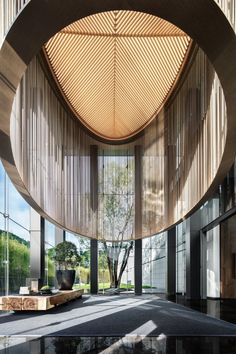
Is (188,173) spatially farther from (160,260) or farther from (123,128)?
(160,260)

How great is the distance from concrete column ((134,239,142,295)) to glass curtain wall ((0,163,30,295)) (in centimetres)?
594

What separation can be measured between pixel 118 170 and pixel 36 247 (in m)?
4.54

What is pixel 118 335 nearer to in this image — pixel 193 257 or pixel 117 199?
pixel 193 257

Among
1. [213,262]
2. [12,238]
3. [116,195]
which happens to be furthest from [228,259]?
[12,238]

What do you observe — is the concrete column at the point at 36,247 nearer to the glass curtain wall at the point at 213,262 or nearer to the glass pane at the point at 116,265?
the glass pane at the point at 116,265

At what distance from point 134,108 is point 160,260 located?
11.5 meters

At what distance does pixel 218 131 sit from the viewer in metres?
A: 9.51

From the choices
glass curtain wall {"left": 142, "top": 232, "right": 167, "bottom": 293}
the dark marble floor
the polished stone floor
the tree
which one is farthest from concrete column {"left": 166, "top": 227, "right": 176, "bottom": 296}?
the polished stone floor

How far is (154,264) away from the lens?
2591 cm

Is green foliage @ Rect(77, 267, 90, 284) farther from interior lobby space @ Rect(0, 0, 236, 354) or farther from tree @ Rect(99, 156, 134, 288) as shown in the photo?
tree @ Rect(99, 156, 134, 288)

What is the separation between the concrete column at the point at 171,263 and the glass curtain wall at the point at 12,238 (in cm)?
761

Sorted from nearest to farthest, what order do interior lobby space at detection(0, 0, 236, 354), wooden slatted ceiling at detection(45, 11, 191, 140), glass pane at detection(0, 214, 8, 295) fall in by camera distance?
interior lobby space at detection(0, 0, 236, 354) → wooden slatted ceiling at detection(45, 11, 191, 140) → glass pane at detection(0, 214, 8, 295)

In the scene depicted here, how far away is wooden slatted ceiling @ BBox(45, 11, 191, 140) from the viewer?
11664mm

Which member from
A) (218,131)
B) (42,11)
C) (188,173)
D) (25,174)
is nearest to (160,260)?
(188,173)
